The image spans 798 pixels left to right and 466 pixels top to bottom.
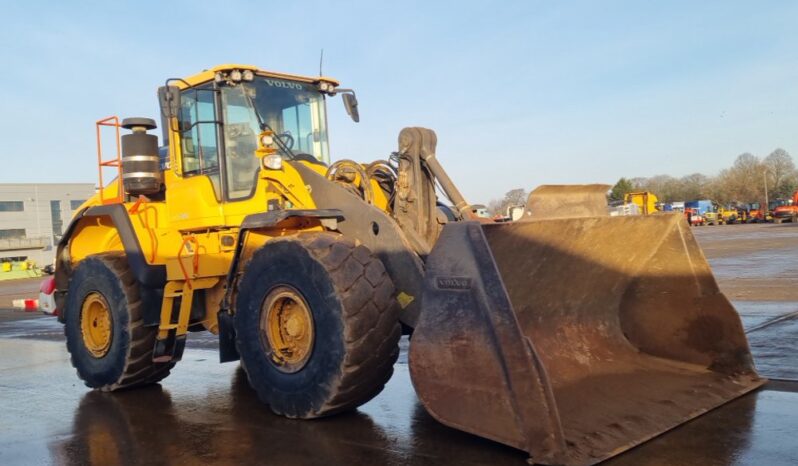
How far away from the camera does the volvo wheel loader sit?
4.13m

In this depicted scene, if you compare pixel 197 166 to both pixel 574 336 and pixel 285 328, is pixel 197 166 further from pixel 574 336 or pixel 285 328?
pixel 574 336

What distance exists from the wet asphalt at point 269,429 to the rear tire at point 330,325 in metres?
0.27

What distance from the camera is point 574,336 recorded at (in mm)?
5359

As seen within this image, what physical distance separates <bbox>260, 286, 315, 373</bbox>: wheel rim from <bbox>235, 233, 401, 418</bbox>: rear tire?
0.03ft

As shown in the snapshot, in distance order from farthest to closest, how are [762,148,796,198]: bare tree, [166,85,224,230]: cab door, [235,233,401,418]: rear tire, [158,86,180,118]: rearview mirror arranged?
[762,148,796,198]: bare tree
[166,85,224,230]: cab door
[158,86,180,118]: rearview mirror
[235,233,401,418]: rear tire

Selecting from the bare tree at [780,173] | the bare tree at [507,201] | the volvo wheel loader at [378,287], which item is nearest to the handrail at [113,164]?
the volvo wheel loader at [378,287]

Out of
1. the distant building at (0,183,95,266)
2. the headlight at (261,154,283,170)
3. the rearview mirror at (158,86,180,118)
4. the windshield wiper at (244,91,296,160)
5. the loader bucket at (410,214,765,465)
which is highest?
the distant building at (0,183,95,266)

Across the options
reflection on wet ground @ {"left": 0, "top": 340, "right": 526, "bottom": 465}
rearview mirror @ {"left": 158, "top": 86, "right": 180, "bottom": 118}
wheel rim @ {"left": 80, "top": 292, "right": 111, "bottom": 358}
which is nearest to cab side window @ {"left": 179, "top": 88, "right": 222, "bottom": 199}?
rearview mirror @ {"left": 158, "top": 86, "right": 180, "bottom": 118}

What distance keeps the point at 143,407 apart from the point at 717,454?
4.70m

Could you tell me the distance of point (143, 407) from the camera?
618 centimetres

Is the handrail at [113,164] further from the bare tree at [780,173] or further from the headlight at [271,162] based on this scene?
the bare tree at [780,173]

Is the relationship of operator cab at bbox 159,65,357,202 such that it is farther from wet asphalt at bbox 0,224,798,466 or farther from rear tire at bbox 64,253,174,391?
wet asphalt at bbox 0,224,798,466

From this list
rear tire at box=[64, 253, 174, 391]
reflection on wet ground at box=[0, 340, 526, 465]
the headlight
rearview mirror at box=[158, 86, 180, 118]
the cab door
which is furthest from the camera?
rear tire at box=[64, 253, 174, 391]

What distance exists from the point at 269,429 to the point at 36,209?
7874 cm
